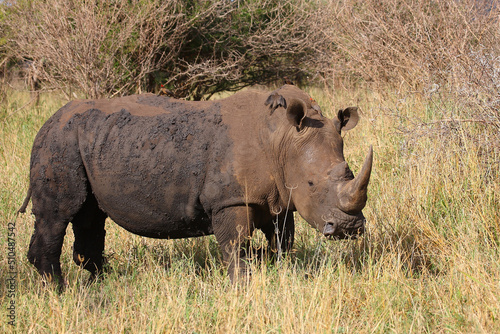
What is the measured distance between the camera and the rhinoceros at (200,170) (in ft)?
13.8

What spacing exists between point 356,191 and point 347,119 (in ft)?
2.66

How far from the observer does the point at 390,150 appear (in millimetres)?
7137

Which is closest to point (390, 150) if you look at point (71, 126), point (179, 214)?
point (179, 214)

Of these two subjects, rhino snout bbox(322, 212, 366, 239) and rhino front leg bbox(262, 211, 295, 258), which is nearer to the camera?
rhino snout bbox(322, 212, 366, 239)

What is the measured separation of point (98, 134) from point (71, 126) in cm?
25

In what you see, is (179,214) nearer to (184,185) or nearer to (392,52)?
(184,185)

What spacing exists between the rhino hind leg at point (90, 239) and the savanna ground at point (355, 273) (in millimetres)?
149

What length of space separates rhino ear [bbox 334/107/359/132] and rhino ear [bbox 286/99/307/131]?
361mm

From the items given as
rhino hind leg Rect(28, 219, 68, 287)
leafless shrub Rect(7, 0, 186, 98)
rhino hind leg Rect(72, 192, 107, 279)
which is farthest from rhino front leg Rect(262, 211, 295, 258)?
leafless shrub Rect(7, 0, 186, 98)

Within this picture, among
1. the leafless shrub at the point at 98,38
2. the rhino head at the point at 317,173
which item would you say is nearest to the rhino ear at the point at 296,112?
the rhino head at the point at 317,173

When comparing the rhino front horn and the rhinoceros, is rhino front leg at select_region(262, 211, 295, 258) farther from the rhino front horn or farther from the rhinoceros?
the rhino front horn

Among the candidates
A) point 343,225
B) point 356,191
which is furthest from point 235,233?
point 356,191

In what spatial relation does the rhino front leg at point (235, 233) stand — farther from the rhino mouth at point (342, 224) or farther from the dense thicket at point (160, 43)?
the dense thicket at point (160, 43)

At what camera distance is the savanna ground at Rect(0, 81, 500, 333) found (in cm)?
380
